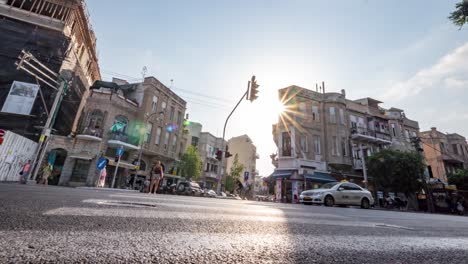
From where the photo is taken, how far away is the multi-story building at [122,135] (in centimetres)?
2083

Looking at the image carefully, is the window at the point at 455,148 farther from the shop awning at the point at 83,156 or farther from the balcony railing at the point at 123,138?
the shop awning at the point at 83,156

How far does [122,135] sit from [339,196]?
20781 mm

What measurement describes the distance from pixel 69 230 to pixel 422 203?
32.0 meters

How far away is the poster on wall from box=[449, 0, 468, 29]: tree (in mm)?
25446

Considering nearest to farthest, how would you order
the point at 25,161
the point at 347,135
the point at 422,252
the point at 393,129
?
the point at 422,252
the point at 25,161
the point at 347,135
the point at 393,129

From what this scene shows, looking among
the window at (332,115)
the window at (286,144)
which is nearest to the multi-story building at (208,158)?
the window at (286,144)

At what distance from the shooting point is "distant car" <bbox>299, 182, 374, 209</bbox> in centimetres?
1313

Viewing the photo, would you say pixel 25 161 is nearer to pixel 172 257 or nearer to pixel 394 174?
pixel 172 257

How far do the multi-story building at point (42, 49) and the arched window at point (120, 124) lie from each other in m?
3.53

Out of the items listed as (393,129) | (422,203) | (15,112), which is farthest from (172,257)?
(393,129)

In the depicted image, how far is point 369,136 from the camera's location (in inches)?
1088

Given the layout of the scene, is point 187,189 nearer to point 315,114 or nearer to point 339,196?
point 339,196

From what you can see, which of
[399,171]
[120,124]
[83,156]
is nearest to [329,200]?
[399,171]

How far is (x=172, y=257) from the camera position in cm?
109
